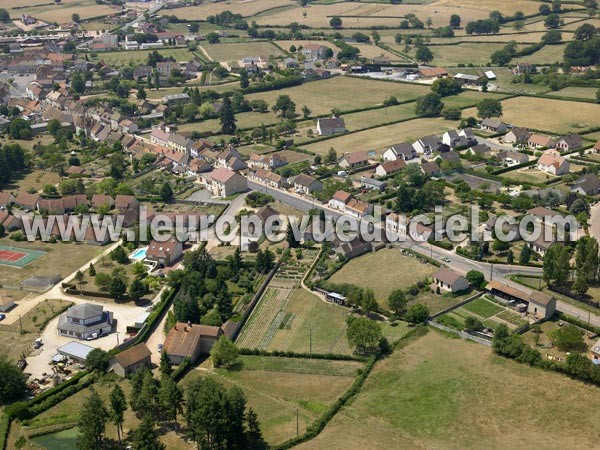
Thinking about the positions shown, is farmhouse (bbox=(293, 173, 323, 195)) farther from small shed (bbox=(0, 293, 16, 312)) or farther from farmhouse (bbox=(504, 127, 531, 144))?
small shed (bbox=(0, 293, 16, 312))

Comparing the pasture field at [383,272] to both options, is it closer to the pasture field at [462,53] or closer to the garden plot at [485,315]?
the garden plot at [485,315]

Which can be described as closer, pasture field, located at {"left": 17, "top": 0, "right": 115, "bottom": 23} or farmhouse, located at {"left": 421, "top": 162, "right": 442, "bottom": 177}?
farmhouse, located at {"left": 421, "top": 162, "right": 442, "bottom": 177}

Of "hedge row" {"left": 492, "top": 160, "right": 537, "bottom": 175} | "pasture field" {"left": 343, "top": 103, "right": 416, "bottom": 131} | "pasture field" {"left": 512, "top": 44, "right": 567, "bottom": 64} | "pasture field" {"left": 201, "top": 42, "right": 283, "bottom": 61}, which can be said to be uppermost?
"pasture field" {"left": 201, "top": 42, "right": 283, "bottom": 61}

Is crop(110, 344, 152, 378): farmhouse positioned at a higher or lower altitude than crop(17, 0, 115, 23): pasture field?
lower

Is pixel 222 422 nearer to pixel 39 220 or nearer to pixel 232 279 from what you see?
pixel 232 279

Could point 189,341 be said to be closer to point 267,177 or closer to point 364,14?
point 267,177

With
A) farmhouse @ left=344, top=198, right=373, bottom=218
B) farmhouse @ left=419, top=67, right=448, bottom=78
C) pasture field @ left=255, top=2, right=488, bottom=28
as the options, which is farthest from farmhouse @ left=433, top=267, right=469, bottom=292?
pasture field @ left=255, top=2, right=488, bottom=28

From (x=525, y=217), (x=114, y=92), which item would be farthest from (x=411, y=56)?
(x=525, y=217)

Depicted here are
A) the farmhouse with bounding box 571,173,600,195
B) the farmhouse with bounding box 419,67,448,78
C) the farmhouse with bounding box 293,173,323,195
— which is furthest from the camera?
the farmhouse with bounding box 419,67,448,78
